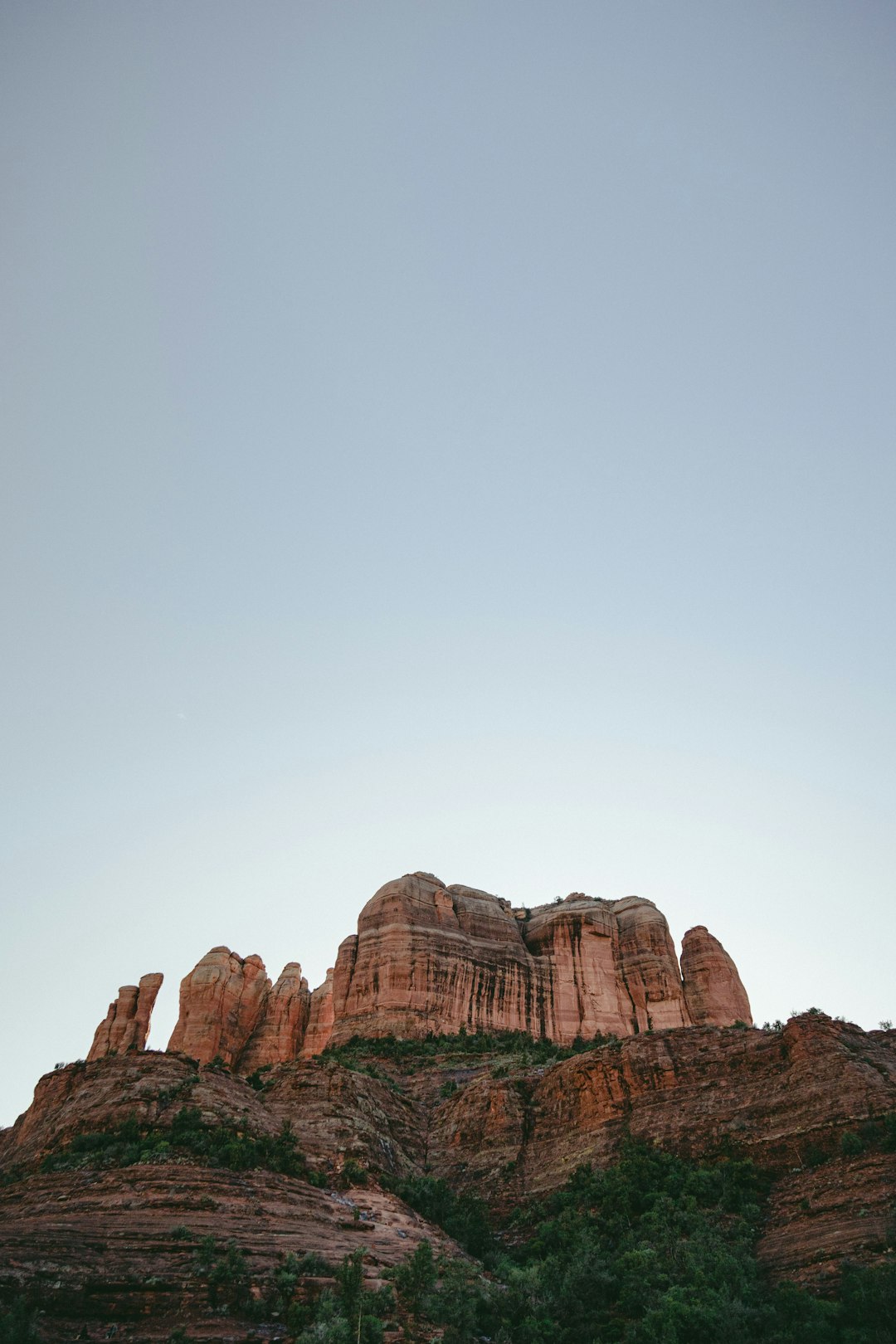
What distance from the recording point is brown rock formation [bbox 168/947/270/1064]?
2918 inches

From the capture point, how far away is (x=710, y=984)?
69.6m

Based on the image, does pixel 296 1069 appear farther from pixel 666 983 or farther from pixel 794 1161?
pixel 666 983

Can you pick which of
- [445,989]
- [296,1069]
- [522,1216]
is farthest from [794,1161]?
[445,989]

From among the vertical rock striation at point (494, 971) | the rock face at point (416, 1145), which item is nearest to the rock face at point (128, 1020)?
the vertical rock striation at point (494, 971)

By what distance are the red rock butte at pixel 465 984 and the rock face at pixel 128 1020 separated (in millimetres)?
125

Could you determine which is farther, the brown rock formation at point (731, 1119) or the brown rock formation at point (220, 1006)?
the brown rock formation at point (220, 1006)

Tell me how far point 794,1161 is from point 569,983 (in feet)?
134

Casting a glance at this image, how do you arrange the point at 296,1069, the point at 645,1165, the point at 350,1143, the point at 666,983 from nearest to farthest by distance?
the point at 645,1165
the point at 350,1143
the point at 296,1069
the point at 666,983

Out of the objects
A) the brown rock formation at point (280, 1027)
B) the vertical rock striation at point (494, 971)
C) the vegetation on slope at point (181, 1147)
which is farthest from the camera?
the brown rock formation at point (280, 1027)

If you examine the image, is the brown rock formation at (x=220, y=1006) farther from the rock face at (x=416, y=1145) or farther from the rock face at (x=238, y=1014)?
the rock face at (x=416, y=1145)

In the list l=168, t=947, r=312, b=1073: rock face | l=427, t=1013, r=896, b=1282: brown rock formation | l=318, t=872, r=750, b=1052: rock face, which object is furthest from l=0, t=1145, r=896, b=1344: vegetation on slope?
l=168, t=947, r=312, b=1073: rock face

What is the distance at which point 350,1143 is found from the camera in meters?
35.5

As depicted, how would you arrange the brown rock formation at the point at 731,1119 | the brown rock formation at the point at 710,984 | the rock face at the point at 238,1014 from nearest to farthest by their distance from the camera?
the brown rock formation at the point at 731,1119 < the brown rock formation at the point at 710,984 < the rock face at the point at 238,1014

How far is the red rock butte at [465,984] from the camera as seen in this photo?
64.4 meters
